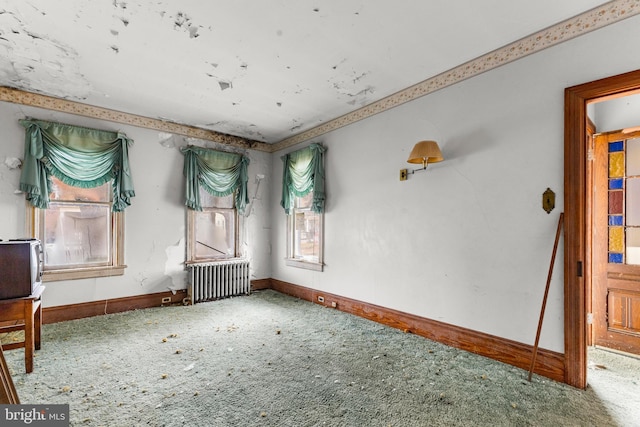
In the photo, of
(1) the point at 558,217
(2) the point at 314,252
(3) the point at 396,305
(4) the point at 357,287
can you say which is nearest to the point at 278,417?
(3) the point at 396,305

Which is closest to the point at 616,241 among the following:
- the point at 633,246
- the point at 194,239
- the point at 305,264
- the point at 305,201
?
the point at 633,246

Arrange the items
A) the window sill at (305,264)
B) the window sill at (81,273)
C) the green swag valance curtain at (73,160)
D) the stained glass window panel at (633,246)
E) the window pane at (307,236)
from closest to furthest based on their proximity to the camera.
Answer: the stained glass window panel at (633,246), the green swag valance curtain at (73,160), the window sill at (81,273), the window sill at (305,264), the window pane at (307,236)

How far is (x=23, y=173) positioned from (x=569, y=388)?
19.1 ft

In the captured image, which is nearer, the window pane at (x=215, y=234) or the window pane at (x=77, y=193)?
the window pane at (x=77, y=193)

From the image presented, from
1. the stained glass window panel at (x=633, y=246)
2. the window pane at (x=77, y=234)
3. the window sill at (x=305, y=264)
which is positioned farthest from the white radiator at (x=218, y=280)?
the stained glass window panel at (x=633, y=246)

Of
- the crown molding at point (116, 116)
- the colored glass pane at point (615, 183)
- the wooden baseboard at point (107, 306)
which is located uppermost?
the crown molding at point (116, 116)

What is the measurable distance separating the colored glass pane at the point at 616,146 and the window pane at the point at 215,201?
201 inches

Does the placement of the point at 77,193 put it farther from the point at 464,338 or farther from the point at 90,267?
the point at 464,338

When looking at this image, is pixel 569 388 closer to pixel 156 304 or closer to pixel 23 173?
pixel 156 304

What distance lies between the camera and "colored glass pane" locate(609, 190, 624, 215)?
3.08 meters

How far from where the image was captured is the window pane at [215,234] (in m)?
5.03

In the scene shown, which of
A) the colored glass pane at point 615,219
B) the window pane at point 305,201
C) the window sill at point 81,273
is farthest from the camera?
the window pane at point 305,201

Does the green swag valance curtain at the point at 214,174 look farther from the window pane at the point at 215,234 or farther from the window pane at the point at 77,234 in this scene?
the window pane at the point at 77,234

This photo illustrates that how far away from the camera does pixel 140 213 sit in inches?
174
